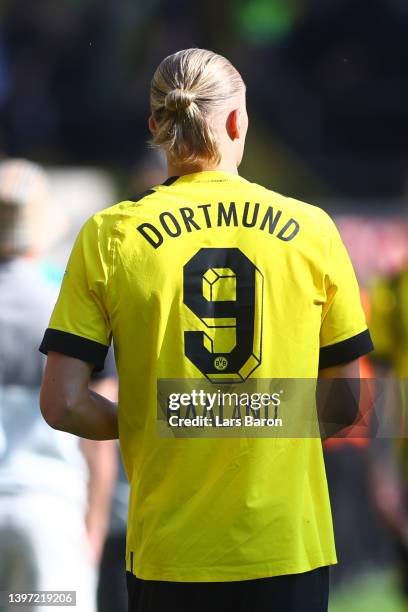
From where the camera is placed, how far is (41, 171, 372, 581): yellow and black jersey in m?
2.25

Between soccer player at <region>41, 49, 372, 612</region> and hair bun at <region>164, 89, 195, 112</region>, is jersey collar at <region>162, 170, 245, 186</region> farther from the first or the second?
hair bun at <region>164, 89, 195, 112</region>

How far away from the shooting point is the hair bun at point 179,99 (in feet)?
7.59

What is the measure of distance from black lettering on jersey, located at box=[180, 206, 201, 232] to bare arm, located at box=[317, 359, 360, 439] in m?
0.39

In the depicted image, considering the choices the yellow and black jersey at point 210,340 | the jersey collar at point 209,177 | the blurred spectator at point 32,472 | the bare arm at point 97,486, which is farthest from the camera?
the bare arm at point 97,486

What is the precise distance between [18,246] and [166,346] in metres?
1.68

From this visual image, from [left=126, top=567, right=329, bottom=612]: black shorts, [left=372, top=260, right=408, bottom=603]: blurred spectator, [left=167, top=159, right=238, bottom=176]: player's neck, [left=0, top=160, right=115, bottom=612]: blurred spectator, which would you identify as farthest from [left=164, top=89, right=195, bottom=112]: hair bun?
[left=372, top=260, right=408, bottom=603]: blurred spectator

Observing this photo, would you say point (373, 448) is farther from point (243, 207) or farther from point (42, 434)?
point (243, 207)

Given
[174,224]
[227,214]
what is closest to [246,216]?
[227,214]

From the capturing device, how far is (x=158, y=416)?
2.29m

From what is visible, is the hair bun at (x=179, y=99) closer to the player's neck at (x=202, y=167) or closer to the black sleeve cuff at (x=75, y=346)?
the player's neck at (x=202, y=167)

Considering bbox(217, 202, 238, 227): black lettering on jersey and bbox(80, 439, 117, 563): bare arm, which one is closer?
bbox(217, 202, 238, 227): black lettering on jersey

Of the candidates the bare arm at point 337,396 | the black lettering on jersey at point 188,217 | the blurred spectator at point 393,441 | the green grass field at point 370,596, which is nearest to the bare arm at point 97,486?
the blurred spectator at point 393,441

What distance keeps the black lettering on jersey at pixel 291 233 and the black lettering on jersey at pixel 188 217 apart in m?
0.16

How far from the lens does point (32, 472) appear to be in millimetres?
3660
